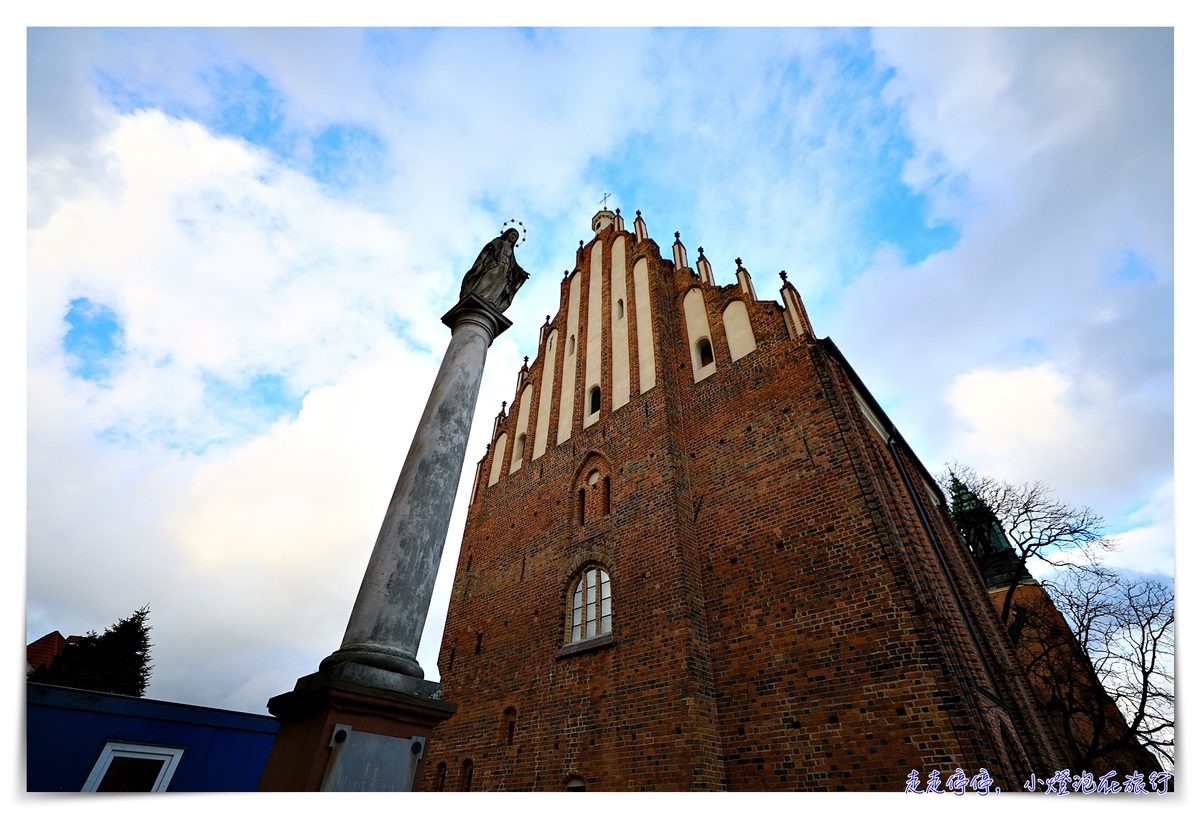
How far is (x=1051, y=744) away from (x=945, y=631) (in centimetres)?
592

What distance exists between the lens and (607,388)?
12.4 metres

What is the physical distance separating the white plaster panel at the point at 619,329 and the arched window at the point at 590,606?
369 centimetres

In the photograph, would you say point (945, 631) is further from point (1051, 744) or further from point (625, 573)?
point (1051, 744)

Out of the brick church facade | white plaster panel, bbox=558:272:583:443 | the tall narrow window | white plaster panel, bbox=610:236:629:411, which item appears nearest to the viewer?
the brick church facade

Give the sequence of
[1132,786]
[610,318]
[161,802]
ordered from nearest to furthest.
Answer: [161,802] < [1132,786] < [610,318]

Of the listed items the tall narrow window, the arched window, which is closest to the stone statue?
the arched window

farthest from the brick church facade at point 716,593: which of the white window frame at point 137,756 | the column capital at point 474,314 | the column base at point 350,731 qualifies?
the column capital at point 474,314

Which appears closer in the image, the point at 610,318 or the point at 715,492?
the point at 715,492

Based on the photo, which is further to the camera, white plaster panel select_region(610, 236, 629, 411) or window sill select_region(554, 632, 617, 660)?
white plaster panel select_region(610, 236, 629, 411)

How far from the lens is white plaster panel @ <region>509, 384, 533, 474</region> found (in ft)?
45.5

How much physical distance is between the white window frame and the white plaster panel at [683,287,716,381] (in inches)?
437

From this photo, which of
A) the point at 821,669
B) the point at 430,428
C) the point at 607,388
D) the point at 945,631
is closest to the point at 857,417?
the point at 945,631

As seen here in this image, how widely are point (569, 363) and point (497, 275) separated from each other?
7.75 m

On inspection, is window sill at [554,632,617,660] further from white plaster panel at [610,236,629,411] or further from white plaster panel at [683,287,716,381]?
white plaster panel at [683,287,716,381]
